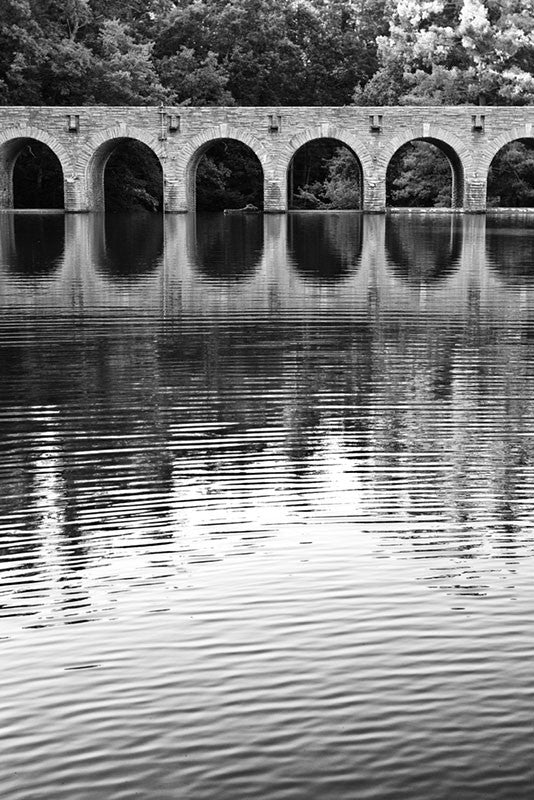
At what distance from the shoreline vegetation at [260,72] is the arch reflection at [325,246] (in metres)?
9.87

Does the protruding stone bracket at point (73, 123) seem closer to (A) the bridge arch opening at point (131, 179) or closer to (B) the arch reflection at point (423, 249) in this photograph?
(A) the bridge arch opening at point (131, 179)

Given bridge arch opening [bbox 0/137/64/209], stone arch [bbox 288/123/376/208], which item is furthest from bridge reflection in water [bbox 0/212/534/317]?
bridge arch opening [bbox 0/137/64/209]

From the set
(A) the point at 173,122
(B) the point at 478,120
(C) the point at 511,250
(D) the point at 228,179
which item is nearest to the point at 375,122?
(B) the point at 478,120

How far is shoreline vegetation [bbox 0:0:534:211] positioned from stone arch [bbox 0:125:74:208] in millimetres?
3505

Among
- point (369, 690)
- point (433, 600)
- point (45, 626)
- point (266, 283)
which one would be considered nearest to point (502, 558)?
point (433, 600)

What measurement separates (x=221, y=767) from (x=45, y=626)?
58.5 inches

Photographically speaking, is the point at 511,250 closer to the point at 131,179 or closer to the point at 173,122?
the point at 173,122

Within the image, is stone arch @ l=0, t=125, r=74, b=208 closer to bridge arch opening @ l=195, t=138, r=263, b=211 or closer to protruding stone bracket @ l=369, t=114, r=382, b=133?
protruding stone bracket @ l=369, t=114, r=382, b=133

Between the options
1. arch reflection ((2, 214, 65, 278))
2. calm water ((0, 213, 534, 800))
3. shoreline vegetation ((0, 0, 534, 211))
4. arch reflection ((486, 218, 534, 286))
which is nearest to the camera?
calm water ((0, 213, 534, 800))

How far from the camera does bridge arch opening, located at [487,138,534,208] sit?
54750mm

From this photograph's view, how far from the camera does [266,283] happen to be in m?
21.1

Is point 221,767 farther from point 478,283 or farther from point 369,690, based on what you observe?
point 478,283

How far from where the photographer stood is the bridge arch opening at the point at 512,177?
180 ft

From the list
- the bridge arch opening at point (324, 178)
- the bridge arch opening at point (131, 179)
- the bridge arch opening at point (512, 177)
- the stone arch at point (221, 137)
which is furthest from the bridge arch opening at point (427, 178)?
the bridge arch opening at point (131, 179)
